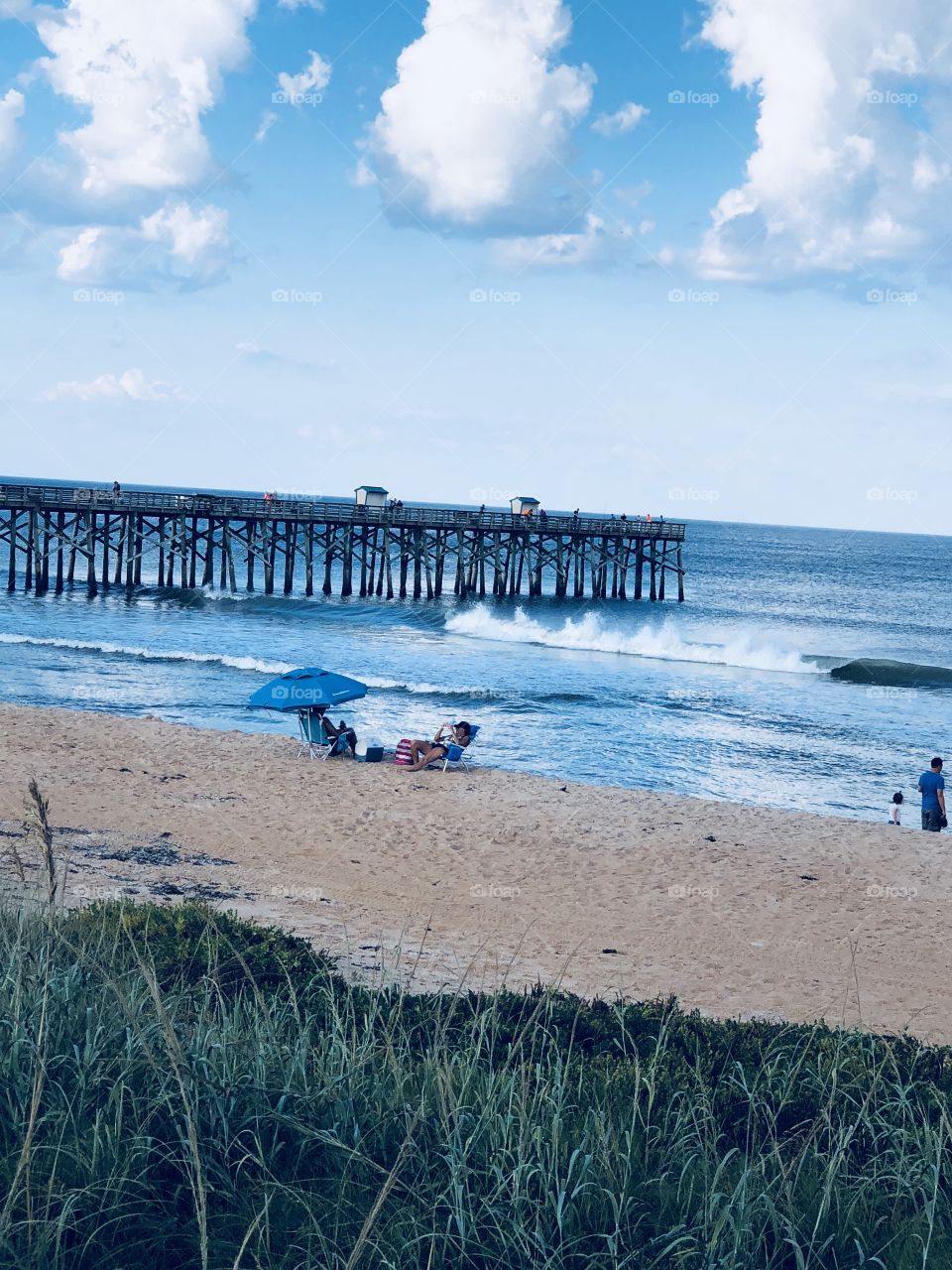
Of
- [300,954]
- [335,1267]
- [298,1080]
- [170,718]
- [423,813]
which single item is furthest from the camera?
[170,718]

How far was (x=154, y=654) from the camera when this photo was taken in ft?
103

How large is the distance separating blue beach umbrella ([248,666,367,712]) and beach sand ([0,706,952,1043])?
0.90 m

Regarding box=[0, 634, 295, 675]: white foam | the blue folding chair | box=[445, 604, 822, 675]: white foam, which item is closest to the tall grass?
the blue folding chair

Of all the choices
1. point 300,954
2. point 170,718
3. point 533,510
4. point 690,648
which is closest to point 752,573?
point 533,510

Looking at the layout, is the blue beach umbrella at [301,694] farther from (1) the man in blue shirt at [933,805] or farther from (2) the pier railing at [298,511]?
(2) the pier railing at [298,511]

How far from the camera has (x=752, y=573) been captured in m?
95.5

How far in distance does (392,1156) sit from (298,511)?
4230cm

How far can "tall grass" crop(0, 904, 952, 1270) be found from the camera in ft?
11.2

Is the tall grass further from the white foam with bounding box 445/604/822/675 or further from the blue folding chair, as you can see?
the white foam with bounding box 445/604/822/675

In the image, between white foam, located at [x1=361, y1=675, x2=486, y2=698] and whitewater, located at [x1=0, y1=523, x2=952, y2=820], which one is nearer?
whitewater, located at [x1=0, y1=523, x2=952, y2=820]

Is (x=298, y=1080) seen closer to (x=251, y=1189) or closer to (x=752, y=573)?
(x=251, y=1189)

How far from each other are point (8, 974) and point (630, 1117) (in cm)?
240

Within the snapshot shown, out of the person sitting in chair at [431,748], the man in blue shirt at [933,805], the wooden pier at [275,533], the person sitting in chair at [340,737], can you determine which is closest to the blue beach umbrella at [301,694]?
the person sitting in chair at [340,737]

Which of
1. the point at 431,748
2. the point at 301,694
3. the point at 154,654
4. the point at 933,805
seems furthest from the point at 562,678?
the point at 933,805
